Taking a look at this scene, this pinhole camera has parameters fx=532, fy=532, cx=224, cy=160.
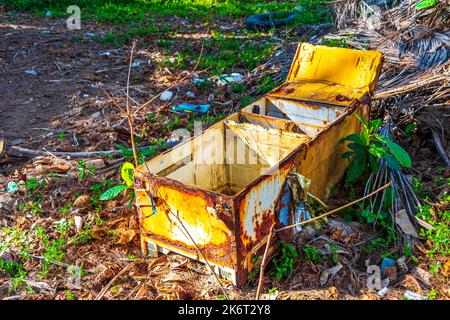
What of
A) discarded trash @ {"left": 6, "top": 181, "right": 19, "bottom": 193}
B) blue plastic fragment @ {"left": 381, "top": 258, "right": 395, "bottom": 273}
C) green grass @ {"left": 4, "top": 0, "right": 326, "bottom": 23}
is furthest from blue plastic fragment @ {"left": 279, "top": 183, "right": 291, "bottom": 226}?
green grass @ {"left": 4, "top": 0, "right": 326, "bottom": 23}

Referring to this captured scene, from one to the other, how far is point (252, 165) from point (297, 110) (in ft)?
2.34

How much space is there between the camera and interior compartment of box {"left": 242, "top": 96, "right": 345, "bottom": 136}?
4.41 meters

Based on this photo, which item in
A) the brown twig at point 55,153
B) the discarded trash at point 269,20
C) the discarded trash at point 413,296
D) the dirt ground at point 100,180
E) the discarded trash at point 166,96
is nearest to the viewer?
the discarded trash at point 413,296

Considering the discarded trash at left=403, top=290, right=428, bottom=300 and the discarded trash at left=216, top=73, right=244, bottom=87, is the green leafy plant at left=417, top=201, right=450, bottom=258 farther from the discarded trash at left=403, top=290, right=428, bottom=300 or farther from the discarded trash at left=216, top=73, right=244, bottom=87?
the discarded trash at left=216, top=73, right=244, bottom=87

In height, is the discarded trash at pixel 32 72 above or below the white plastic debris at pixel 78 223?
above

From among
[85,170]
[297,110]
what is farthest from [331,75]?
[85,170]

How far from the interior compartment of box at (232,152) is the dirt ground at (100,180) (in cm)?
62

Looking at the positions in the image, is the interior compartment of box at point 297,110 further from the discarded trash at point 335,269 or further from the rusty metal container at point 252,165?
→ the discarded trash at point 335,269

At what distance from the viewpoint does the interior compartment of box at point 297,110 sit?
4410 mm

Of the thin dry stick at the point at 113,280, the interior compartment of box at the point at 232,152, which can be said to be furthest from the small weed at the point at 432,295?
the thin dry stick at the point at 113,280

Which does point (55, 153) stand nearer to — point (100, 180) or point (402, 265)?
point (100, 180)

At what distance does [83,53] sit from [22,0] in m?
3.96

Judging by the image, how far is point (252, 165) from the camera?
13.8 ft

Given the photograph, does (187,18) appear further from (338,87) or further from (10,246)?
(10,246)
